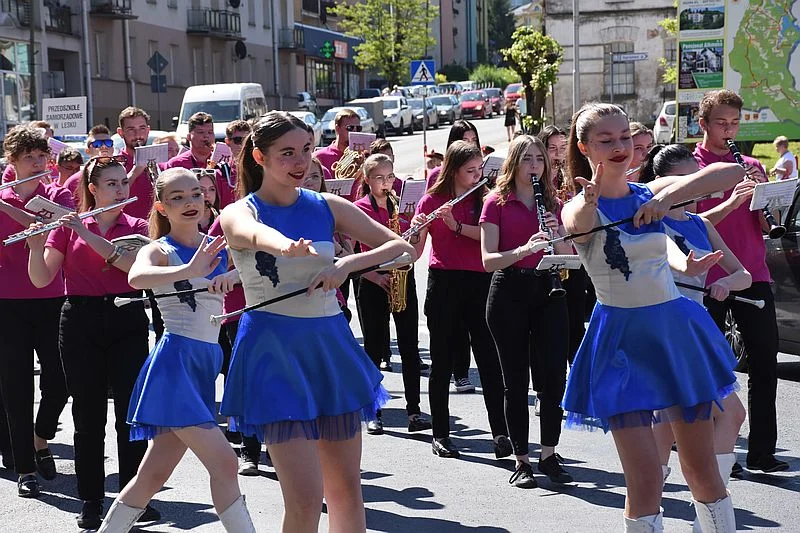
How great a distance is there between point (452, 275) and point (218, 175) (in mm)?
2230

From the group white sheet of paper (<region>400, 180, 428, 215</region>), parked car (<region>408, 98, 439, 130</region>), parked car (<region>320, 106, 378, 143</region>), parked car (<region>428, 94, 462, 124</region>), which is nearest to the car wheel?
white sheet of paper (<region>400, 180, 428, 215</region>)

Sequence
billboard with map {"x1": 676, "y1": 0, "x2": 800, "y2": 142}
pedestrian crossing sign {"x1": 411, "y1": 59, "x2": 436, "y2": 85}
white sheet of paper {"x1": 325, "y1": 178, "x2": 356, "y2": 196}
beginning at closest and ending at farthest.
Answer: white sheet of paper {"x1": 325, "y1": 178, "x2": 356, "y2": 196}, billboard with map {"x1": 676, "y1": 0, "x2": 800, "y2": 142}, pedestrian crossing sign {"x1": 411, "y1": 59, "x2": 436, "y2": 85}

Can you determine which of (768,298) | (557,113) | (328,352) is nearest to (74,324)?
(328,352)

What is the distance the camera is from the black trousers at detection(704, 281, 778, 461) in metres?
7.02

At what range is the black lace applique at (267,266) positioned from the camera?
177 inches

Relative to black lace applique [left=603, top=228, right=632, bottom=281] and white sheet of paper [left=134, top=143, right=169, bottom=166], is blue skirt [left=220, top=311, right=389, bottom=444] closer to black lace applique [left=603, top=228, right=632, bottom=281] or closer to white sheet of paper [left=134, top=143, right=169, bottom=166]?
black lace applique [left=603, top=228, right=632, bottom=281]

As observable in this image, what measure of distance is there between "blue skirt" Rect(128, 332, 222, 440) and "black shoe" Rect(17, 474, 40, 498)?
2.04 meters

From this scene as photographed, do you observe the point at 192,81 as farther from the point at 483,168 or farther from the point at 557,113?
the point at 483,168

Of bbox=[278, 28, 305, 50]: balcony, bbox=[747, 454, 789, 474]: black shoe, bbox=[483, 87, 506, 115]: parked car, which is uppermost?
bbox=[278, 28, 305, 50]: balcony

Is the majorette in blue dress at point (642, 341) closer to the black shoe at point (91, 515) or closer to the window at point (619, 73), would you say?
the black shoe at point (91, 515)

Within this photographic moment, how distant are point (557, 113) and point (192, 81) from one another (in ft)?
63.7

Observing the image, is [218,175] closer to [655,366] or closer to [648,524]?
[655,366]

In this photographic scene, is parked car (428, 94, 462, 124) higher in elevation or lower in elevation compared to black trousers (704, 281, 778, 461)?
higher

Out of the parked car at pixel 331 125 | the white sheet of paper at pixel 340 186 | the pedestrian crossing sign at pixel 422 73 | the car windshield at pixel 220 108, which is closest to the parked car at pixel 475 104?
the parked car at pixel 331 125
